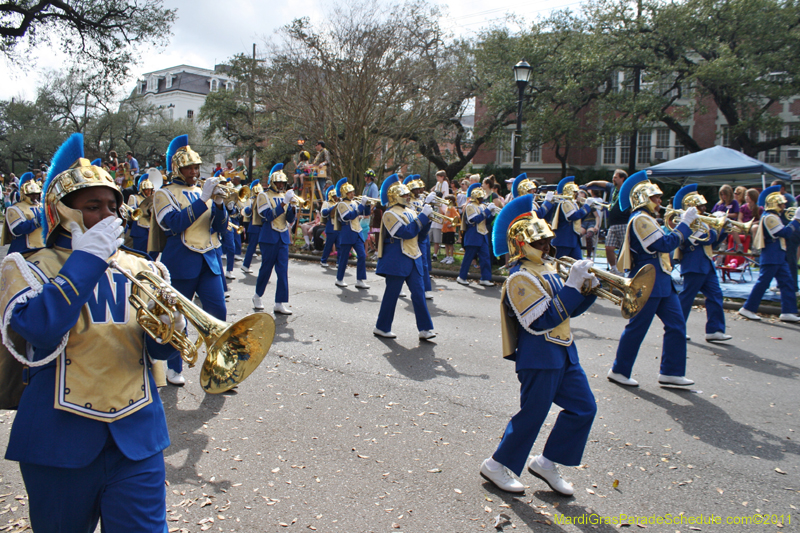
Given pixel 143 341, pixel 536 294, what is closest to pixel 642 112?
Answer: pixel 536 294

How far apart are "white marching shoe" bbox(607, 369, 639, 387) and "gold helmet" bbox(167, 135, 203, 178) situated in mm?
4836

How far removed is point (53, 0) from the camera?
17781 millimetres

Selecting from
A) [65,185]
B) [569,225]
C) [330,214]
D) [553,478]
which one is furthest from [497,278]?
[65,185]

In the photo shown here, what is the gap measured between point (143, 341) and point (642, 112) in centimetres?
2920

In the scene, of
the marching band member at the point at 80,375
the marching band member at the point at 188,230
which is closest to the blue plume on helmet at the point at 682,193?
the marching band member at the point at 188,230

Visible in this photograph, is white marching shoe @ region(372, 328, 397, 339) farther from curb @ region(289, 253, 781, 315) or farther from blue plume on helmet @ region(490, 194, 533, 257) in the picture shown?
curb @ region(289, 253, 781, 315)

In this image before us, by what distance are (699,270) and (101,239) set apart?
7362 mm

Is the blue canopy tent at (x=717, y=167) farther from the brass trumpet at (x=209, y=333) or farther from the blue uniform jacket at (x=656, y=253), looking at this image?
the brass trumpet at (x=209, y=333)

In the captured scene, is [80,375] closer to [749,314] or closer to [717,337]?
[717,337]

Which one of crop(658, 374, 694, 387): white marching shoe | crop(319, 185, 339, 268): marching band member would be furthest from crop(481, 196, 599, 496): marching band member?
crop(319, 185, 339, 268): marching band member

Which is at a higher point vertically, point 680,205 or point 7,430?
point 680,205

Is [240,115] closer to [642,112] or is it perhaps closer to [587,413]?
[642,112]

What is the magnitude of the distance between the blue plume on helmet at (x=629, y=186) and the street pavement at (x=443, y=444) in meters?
1.92

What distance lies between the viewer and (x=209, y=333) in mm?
2266
